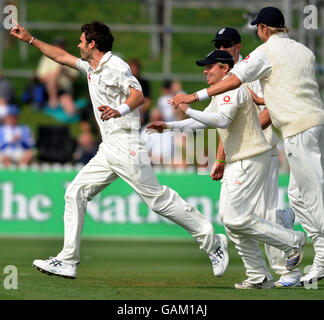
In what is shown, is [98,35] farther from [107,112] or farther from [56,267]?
[56,267]

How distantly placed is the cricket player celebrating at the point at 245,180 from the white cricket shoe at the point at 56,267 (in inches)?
63.9

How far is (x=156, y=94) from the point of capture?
919 inches

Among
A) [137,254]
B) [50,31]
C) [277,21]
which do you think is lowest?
[137,254]

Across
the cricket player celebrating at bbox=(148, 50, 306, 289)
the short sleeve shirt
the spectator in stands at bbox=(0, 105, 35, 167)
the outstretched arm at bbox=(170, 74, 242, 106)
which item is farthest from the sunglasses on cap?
the spectator in stands at bbox=(0, 105, 35, 167)

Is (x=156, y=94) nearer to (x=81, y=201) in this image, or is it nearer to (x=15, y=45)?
(x=15, y=45)

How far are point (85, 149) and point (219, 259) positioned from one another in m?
9.56

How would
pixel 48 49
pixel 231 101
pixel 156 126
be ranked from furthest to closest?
pixel 48 49
pixel 156 126
pixel 231 101

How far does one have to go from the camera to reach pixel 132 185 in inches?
388

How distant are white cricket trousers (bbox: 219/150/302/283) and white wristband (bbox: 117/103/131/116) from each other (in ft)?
3.87

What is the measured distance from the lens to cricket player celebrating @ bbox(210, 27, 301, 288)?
32.4ft

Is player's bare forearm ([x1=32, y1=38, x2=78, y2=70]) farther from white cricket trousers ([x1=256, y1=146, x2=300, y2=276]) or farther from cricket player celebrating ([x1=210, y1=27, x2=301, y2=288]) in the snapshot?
white cricket trousers ([x1=256, y1=146, x2=300, y2=276])

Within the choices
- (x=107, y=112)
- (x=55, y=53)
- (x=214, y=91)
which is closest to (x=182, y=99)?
(x=214, y=91)

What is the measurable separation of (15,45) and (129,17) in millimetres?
3359
